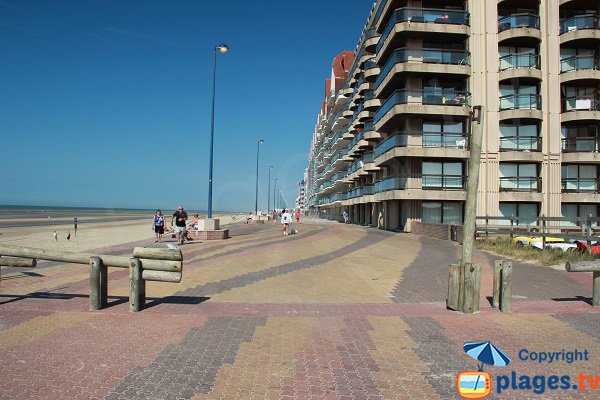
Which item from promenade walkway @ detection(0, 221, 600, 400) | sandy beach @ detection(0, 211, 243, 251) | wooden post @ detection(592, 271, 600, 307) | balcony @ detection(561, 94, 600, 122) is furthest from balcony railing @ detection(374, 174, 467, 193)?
wooden post @ detection(592, 271, 600, 307)

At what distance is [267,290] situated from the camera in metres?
8.10

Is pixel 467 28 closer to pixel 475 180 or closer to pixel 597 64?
pixel 597 64

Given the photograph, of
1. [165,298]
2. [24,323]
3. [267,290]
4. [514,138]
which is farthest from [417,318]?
[514,138]

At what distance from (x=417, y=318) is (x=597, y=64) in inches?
1269

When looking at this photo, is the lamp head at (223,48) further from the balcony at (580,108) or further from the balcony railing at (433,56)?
the balcony at (580,108)

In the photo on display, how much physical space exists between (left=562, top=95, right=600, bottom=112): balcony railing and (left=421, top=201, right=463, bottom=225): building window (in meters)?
10.3

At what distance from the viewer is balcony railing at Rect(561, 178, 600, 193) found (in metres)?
29.3

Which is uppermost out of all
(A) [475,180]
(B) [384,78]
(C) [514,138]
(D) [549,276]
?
(B) [384,78]

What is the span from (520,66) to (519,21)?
3.11 metres

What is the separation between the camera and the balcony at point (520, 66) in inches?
1113

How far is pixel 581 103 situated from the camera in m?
28.8

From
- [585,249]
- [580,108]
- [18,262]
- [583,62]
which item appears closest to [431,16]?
[583,62]

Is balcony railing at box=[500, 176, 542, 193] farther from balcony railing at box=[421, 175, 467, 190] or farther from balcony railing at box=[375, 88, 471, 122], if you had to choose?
balcony railing at box=[375, 88, 471, 122]

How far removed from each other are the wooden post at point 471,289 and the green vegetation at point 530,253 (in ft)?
26.1
